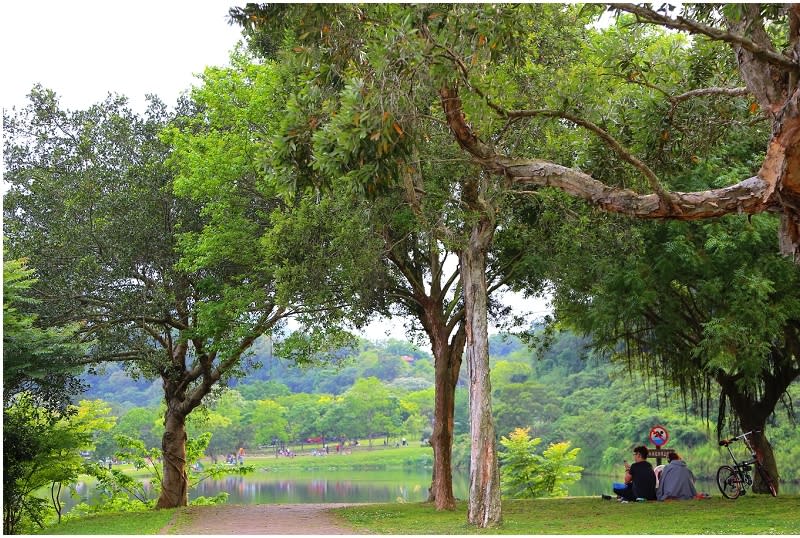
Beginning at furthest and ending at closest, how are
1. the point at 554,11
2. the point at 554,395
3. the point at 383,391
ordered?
1. the point at 383,391
2. the point at 554,395
3. the point at 554,11

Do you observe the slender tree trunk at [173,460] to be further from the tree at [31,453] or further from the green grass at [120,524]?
the green grass at [120,524]

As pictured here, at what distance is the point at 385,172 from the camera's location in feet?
24.3

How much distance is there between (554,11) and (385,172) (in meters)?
5.51

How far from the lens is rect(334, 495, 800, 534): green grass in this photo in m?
9.90

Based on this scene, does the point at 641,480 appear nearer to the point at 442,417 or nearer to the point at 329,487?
the point at 442,417

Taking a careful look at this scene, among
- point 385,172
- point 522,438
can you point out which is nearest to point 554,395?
point 522,438

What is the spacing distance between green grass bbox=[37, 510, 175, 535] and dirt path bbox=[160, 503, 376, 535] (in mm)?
266

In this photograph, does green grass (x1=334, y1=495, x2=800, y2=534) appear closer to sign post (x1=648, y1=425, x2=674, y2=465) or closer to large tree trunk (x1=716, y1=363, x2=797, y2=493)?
sign post (x1=648, y1=425, x2=674, y2=465)

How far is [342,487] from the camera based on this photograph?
39031 mm

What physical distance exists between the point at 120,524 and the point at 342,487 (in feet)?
86.6

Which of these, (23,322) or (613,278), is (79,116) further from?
(613,278)

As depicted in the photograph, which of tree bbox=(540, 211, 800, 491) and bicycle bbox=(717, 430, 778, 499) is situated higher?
tree bbox=(540, 211, 800, 491)

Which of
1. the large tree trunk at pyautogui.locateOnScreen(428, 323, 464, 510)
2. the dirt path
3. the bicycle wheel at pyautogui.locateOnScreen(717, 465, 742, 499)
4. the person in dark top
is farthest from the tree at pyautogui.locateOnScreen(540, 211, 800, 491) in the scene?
the dirt path

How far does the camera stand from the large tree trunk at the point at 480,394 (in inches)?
440
